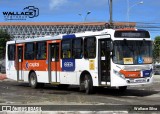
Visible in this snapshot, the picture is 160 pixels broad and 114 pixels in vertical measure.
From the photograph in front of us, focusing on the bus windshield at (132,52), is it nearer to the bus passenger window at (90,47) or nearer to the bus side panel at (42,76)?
the bus passenger window at (90,47)

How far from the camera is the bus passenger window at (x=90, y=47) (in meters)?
20.1

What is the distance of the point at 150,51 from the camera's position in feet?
64.8

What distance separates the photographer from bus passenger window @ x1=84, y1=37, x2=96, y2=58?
2012 cm

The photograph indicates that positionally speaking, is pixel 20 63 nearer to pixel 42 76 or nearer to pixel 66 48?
pixel 42 76

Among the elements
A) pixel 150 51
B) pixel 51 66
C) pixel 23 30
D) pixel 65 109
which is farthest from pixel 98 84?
pixel 23 30

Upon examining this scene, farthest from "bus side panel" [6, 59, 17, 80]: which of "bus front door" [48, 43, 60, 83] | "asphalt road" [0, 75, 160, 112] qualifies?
"asphalt road" [0, 75, 160, 112]

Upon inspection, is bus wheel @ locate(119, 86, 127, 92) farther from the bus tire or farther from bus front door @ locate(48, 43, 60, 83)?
the bus tire

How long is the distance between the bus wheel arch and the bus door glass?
2.47 ft

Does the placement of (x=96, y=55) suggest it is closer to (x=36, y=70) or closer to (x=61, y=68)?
(x=61, y=68)

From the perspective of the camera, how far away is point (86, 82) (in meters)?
20.6

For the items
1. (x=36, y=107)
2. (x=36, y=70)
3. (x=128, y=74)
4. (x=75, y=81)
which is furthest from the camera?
(x=36, y=70)

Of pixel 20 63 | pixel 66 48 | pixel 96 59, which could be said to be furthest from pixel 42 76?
pixel 96 59

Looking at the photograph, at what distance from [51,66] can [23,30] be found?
90675 millimetres

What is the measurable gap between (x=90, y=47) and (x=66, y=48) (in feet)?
7.78
